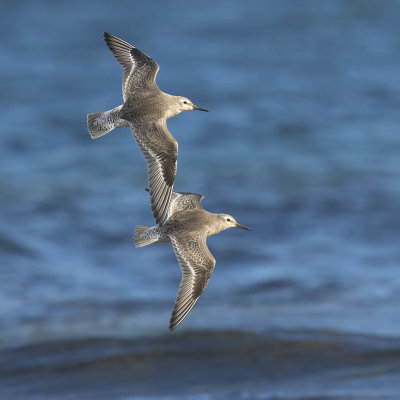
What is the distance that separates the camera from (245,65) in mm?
29406

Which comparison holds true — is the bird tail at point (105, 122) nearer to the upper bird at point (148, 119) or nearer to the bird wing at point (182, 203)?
the upper bird at point (148, 119)

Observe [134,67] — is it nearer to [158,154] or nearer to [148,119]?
[148,119]

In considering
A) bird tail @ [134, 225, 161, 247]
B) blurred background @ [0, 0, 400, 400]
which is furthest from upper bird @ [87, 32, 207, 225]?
blurred background @ [0, 0, 400, 400]

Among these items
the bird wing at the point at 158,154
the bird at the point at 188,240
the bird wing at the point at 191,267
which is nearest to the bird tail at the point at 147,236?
the bird at the point at 188,240

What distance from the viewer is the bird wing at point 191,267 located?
699cm

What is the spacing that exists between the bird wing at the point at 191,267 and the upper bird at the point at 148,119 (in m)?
0.50

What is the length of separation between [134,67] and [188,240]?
1.52 metres

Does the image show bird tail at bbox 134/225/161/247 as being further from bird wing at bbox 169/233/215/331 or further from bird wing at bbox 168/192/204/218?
bird wing at bbox 168/192/204/218

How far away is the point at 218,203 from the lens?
20.0 m

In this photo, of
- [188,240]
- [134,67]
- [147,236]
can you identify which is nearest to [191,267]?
[188,240]

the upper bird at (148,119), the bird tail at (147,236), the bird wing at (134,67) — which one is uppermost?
the bird wing at (134,67)

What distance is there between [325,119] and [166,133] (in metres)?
19.1

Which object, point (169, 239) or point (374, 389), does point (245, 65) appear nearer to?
point (374, 389)

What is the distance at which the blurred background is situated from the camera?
13.6m
